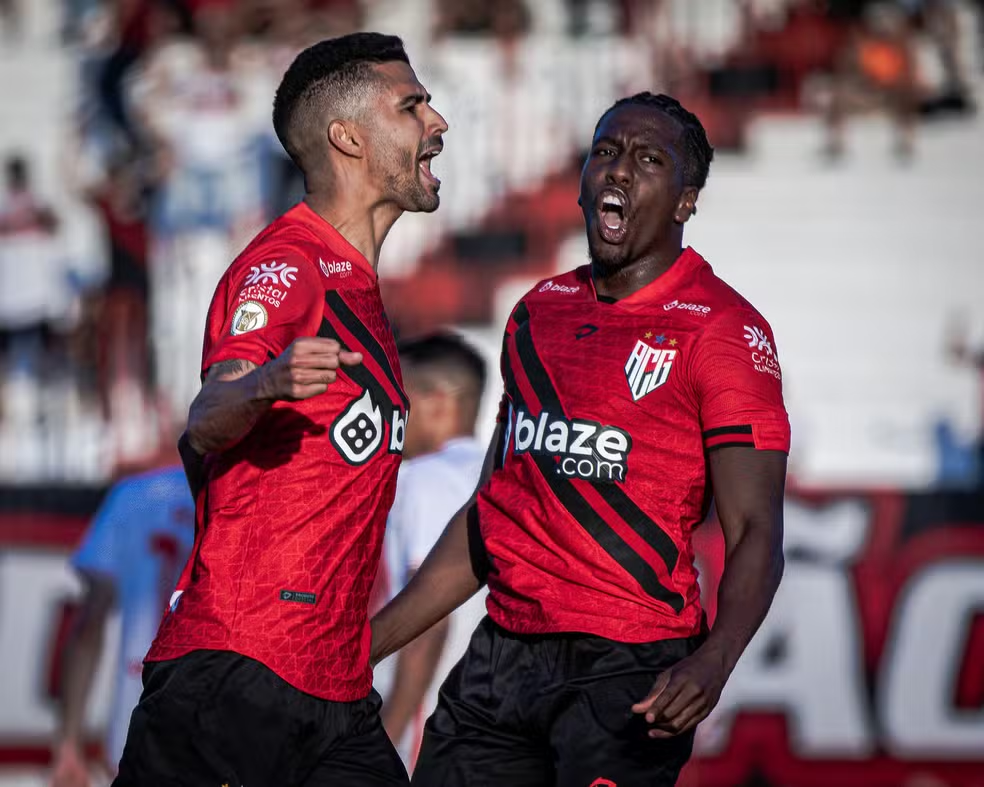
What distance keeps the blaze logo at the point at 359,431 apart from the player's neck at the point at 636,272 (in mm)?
771

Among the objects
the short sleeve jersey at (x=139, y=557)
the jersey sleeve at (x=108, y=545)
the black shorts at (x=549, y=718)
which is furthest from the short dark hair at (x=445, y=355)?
the black shorts at (x=549, y=718)

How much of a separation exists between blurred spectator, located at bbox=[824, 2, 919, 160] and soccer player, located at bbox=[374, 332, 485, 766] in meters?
7.13

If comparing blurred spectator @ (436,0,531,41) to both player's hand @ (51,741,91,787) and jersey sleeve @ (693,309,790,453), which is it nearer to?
player's hand @ (51,741,91,787)

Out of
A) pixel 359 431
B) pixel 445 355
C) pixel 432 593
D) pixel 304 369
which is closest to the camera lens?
pixel 304 369

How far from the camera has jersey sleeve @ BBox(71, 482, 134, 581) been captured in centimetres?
577

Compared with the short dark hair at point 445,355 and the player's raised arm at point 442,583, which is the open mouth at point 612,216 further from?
the short dark hair at point 445,355

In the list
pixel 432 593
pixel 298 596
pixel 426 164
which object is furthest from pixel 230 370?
pixel 432 593

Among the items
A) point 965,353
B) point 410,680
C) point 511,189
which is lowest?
point 965,353

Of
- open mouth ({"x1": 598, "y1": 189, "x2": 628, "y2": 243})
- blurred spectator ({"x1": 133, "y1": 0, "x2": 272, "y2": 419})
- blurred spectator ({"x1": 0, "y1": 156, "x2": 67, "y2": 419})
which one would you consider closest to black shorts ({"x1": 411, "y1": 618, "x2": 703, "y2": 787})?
open mouth ({"x1": 598, "y1": 189, "x2": 628, "y2": 243})

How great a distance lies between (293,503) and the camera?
11.6 ft

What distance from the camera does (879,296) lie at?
40.4 ft

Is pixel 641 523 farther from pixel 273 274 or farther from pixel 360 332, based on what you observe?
pixel 273 274

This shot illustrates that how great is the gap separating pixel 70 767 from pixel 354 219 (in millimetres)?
2799

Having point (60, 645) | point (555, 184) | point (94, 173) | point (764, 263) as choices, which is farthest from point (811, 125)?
point (60, 645)
